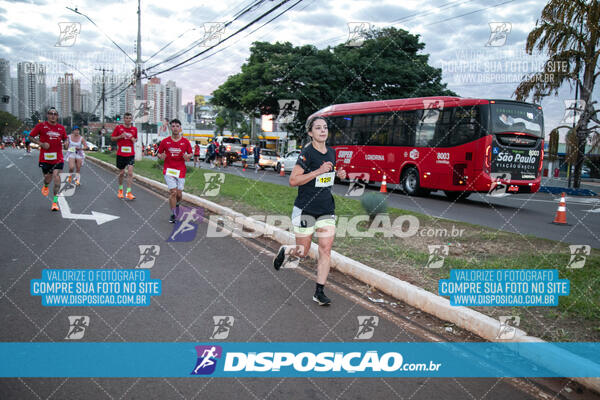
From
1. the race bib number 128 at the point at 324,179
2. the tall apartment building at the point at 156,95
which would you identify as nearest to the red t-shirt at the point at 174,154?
the race bib number 128 at the point at 324,179

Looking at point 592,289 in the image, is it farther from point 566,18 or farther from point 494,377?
point 566,18

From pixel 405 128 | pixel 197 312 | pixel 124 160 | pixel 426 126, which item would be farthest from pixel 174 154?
pixel 405 128

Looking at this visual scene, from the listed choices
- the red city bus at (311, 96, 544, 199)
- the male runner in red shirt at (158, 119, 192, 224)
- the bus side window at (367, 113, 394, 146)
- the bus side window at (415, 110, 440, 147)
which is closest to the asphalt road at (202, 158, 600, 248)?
the red city bus at (311, 96, 544, 199)

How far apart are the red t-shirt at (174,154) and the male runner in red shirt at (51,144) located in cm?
246

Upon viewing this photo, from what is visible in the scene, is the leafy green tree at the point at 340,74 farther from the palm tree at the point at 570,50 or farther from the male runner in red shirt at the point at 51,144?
the male runner in red shirt at the point at 51,144

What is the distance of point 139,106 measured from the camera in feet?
80.6

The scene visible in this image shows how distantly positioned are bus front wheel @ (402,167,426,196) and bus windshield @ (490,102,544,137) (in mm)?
3356

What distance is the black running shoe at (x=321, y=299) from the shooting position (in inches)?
176

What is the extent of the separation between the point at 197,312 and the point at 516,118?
1316 centimetres

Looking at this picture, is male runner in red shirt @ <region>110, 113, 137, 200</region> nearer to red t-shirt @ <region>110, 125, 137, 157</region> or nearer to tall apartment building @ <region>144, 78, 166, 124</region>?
red t-shirt @ <region>110, 125, 137, 157</region>

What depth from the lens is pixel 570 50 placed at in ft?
68.5

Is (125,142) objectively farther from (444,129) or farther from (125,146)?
(444,129)

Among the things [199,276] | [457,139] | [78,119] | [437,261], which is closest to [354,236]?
[437,261]

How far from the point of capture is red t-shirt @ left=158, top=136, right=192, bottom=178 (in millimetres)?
8352
